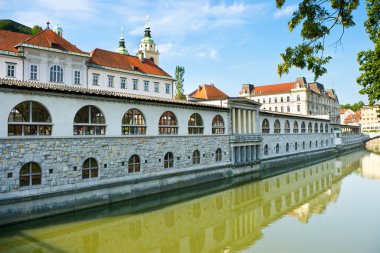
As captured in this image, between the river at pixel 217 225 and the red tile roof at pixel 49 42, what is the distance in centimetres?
2487

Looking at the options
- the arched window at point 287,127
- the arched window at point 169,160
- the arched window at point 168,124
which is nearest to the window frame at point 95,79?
the arched window at point 168,124

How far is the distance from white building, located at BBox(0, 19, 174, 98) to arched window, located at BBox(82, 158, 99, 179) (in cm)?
2061

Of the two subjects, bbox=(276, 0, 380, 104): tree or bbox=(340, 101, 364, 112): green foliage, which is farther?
bbox=(340, 101, 364, 112): green foliage

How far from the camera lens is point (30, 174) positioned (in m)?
16.3

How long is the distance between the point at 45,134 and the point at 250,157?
2299 centimetres

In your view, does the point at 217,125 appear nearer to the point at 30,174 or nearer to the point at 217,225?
the point at 217,225

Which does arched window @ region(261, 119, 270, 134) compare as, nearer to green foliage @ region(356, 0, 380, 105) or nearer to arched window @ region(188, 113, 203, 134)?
arched window @ region(188, 113, 203, 134)

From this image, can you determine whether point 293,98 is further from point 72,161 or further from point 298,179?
point 72,161

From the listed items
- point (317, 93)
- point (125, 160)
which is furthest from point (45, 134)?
point (317, 93)

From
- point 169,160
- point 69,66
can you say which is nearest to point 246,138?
point 169,160

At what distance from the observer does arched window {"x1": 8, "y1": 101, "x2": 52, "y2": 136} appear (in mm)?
15969

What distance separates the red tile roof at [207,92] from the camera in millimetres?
50125

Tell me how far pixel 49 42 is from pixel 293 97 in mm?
63890

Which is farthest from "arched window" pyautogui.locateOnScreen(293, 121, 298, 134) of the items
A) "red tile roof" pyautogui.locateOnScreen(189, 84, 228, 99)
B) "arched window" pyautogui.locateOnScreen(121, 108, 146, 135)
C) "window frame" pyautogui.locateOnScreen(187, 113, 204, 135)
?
"arched window" pyautogui.locateOnScreen(121, 108, 146, 135)
